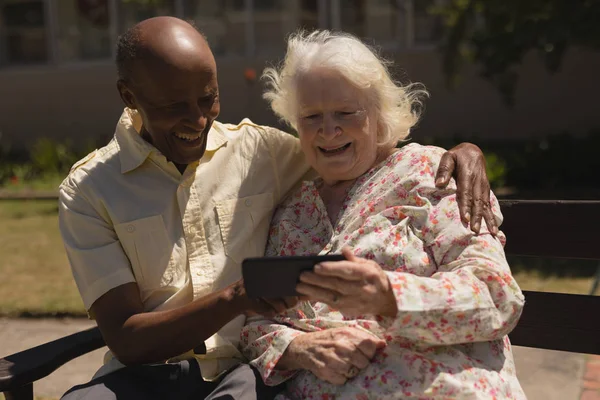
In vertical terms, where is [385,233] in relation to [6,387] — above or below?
above

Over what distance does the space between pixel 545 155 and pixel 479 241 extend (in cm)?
756

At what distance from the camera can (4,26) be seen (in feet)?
46.8

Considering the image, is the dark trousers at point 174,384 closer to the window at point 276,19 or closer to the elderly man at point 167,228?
the elderly man at point 167,228

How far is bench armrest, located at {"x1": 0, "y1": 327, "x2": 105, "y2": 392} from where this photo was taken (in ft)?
7.75

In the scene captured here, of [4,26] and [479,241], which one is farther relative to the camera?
[4,26]

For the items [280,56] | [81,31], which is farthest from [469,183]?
[81,31]

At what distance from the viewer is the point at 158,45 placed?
7.88ft

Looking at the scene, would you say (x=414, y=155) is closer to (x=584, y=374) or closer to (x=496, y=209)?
(x=496, y=209)

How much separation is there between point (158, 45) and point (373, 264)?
36.5 inches

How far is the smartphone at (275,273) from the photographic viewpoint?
207 cm

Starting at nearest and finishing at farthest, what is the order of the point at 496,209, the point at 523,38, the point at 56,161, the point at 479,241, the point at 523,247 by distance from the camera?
the point at 479,241 < the point at 496,209 < the point at 523,247 < the point at 523,38 < the point at 56,161

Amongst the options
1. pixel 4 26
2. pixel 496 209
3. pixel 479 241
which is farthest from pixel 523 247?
pixel 4 26

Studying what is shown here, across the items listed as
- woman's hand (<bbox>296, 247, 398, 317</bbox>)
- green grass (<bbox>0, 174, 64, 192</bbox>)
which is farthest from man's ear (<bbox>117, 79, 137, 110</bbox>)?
green grass (<bbox>0, 174, 64, 192</bbox>)

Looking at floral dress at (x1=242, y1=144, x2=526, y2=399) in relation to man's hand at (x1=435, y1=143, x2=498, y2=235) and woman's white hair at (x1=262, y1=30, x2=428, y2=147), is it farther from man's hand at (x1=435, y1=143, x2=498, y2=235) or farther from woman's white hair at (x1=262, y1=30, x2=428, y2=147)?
woman's white hair at (x1=262, y1=30, x2=428, y2=147)
